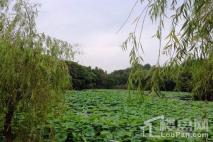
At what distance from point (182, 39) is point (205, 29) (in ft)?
0.52

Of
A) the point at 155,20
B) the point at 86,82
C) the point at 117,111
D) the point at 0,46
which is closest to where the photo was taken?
the point at 155,20

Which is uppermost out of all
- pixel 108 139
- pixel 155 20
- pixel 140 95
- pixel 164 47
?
pixel 155 20

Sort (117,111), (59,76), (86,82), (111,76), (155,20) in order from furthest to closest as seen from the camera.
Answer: (111,76), (86,82), (117,111), (59,76), (155,20)

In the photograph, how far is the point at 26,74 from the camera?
5.59 m

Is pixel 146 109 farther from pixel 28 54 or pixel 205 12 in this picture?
pixel 205 12

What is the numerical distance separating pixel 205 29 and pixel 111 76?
2034 centimetres

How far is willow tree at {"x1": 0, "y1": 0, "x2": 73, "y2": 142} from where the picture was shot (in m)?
5.59

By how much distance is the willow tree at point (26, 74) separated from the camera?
18.3 ft

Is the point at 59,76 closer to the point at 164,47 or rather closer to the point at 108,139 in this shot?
the point at 108,139

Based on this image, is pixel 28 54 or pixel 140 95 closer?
pixel 140 95

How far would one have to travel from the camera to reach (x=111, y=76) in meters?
22.5

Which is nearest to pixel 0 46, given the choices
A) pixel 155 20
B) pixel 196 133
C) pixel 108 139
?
pixel 108 139

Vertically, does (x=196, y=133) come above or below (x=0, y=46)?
below

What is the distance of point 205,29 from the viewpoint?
2.13 metres
